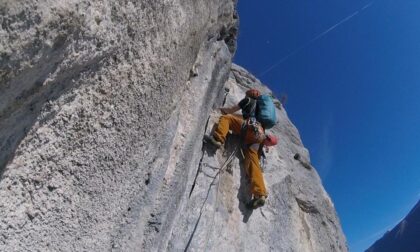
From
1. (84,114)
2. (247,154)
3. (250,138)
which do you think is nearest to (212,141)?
(250,138)

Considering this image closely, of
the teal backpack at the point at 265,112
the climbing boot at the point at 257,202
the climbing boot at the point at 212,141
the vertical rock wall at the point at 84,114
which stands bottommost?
the vertical rock wall at the point at 84,114

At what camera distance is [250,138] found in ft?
24.6

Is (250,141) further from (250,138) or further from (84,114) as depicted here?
(84,114)

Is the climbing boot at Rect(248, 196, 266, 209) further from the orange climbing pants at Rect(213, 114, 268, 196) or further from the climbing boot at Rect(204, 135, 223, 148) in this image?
the climbing boot at Rect(204, 135, 223, 148)

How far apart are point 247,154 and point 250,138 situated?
1.45ft

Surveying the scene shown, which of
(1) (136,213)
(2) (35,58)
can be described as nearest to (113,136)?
(1) (136,213)

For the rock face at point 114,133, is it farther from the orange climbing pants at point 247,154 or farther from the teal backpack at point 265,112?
the teal backpack at point 265,112

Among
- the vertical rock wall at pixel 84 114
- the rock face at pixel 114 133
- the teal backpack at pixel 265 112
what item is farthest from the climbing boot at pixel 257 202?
the vertical rock wall at pixel 84 114

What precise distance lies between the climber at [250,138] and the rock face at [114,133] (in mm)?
325

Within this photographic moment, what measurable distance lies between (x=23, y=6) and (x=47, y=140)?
1.36m

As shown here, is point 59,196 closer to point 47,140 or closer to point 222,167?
point 47,140

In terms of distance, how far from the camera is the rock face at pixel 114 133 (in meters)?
2.83

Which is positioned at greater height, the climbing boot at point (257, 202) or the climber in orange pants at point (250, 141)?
the climber in orange pants at point (250, 141)

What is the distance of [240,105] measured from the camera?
8055mm
